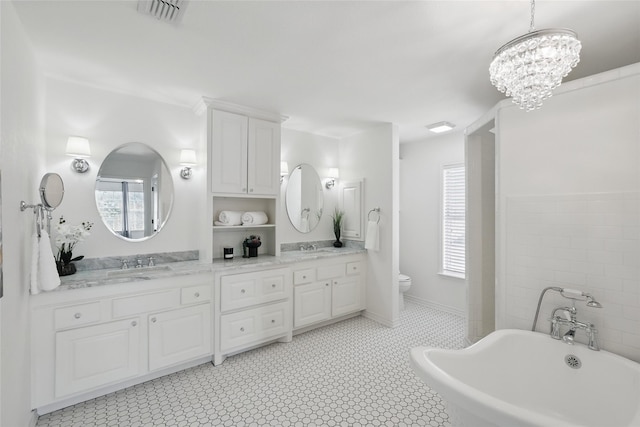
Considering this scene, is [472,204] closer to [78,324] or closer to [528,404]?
[528,404]

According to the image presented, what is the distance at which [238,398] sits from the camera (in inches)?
86.8

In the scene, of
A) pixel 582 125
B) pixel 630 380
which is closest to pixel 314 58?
pixel 582 125

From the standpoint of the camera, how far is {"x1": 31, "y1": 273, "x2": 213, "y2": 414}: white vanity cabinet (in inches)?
77.8

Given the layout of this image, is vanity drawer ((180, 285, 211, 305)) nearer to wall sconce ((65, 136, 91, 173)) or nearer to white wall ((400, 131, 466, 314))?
wall sconce ((65, 136, 91, 173))

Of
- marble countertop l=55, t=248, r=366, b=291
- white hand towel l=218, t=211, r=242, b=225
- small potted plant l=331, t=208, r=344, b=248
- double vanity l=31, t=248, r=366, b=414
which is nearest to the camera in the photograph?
double vanity l=31, t=248, r=366, b=414

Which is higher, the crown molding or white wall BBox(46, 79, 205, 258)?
the crown molding

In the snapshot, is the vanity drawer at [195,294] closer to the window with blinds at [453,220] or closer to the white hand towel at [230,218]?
the white hand towel at [230,218]

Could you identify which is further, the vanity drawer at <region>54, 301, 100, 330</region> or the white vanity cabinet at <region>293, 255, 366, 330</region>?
the white vanity cabinet at <region>293, 255, 366, 330</region>

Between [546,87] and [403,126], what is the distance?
2394 mm

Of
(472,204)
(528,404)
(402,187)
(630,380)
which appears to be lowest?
(528,404)

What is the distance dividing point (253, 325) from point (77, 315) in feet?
4.61

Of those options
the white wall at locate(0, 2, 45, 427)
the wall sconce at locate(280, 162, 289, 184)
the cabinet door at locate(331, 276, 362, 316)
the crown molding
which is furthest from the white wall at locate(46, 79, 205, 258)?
the cabinet door at locate(331, 276, 362, 316)

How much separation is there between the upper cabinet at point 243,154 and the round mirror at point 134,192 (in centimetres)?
55

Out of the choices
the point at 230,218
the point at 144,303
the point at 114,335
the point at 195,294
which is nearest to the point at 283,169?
the point at 230,218
